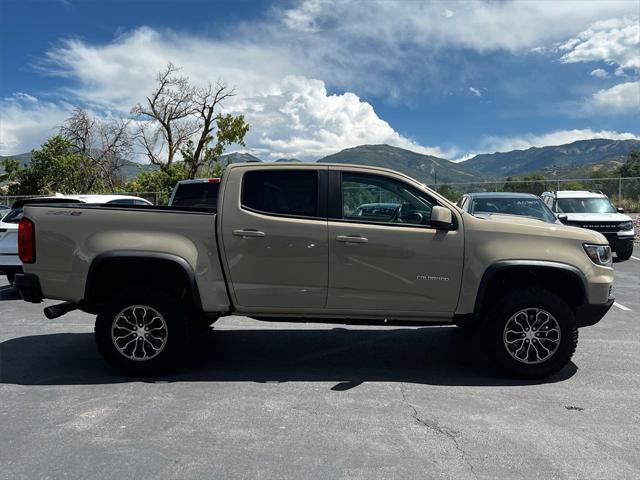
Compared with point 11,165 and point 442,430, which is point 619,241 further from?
point 11,165

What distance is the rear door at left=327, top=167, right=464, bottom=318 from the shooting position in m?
4.93

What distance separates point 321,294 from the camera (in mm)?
5004

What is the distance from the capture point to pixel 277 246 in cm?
494

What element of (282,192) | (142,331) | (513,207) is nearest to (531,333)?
(282,192)

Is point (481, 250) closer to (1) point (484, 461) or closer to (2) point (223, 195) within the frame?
(1) point (484, 461)

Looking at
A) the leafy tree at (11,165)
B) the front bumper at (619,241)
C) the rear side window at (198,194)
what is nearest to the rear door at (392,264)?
the rear side window at (198,194)

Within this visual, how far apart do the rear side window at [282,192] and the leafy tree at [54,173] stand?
32.0 metres

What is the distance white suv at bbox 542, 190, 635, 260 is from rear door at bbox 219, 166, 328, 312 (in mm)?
9022

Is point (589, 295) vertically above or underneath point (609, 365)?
above

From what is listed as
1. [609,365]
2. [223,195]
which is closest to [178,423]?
[223,195]

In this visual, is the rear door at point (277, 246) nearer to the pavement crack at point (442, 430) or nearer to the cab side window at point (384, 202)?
the cab side window at point (384, 202)

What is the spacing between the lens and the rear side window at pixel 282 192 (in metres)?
5.08

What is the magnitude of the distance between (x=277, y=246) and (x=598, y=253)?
3011 millimetres

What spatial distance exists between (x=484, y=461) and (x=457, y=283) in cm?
181
